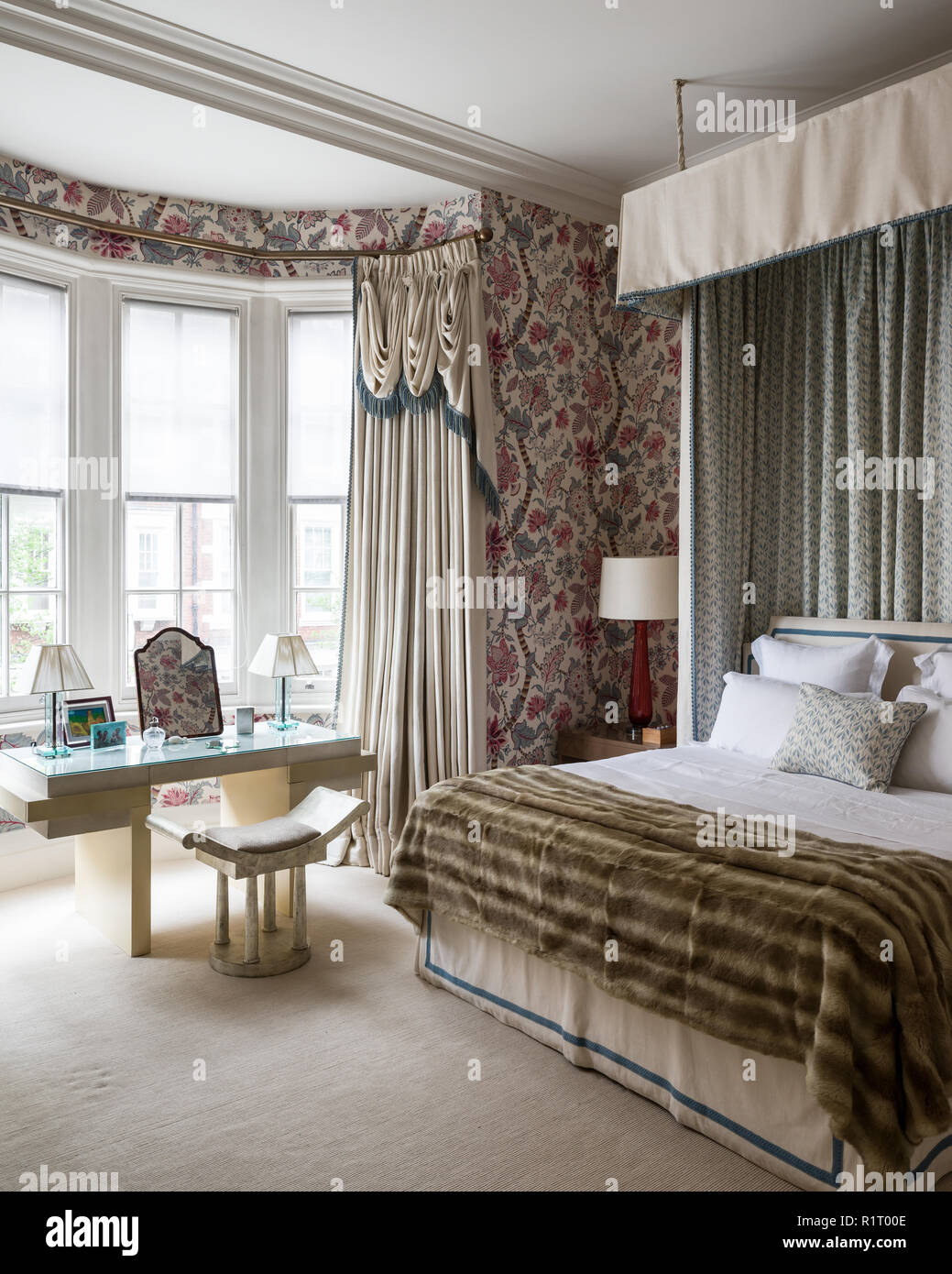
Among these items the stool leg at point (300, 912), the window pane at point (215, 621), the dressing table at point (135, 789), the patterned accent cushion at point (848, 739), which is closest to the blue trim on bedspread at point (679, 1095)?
the stool leg at point (300, 912)

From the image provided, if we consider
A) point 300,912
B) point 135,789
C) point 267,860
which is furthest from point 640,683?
point 135,789

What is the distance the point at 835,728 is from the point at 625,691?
5.89ft

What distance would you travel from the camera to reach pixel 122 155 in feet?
13.3

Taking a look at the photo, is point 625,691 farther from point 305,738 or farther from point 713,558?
point 305,738

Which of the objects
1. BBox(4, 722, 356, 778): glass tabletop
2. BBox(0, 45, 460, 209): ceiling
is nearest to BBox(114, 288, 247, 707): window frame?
BBox(0, 45, 460, 209): ceiling

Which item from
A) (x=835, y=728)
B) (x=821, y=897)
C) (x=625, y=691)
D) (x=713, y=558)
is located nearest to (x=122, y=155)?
(x=713, y=558)

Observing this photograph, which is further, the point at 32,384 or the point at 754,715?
the point at 32,384

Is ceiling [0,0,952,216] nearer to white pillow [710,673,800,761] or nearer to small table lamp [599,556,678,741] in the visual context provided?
small table lamp [599,556,678,741]

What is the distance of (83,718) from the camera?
3.72 m

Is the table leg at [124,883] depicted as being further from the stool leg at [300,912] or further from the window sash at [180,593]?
the window sash at [180,593]

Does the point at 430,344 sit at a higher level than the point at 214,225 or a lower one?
lower

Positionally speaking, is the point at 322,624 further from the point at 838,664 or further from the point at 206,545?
the point at 838,664

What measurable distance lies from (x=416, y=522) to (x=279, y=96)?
69.0 inches
